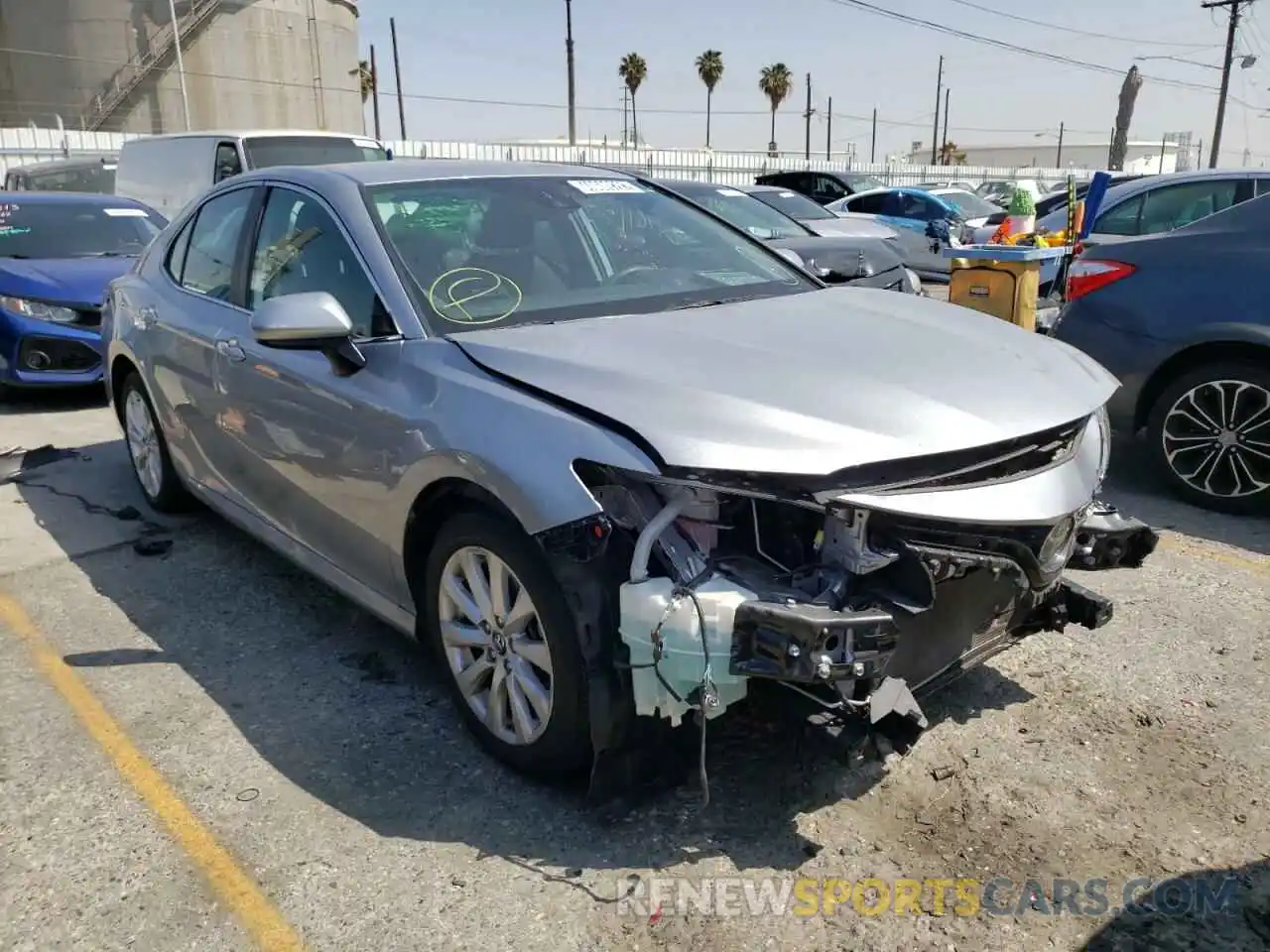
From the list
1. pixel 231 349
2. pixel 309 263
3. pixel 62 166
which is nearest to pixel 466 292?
pixel 309 263

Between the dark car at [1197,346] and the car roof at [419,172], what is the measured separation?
2.83m

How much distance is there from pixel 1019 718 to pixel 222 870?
234 centimetres

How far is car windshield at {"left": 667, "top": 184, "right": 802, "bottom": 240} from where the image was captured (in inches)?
385

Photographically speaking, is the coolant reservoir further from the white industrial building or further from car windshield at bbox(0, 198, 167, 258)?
the white industrial building

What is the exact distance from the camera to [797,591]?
2438 millimetres

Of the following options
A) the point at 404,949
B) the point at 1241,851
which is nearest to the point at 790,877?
the point at 404,949

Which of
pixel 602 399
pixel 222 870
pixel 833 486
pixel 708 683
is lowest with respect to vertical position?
pixel 222 870

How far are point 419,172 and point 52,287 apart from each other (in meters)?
5.40

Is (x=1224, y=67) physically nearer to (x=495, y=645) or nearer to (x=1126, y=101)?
(x=1126, y=101)

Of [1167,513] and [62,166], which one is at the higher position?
[62,166]

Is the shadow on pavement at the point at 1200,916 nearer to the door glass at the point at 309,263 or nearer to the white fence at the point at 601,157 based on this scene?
the door glass at the point at 309,263

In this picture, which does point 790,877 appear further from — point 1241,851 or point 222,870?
point 222,870

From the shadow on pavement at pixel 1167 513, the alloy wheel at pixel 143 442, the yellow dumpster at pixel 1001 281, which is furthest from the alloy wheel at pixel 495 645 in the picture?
the yellow dumpster at pixel 1001 281

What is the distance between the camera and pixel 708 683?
235cm
